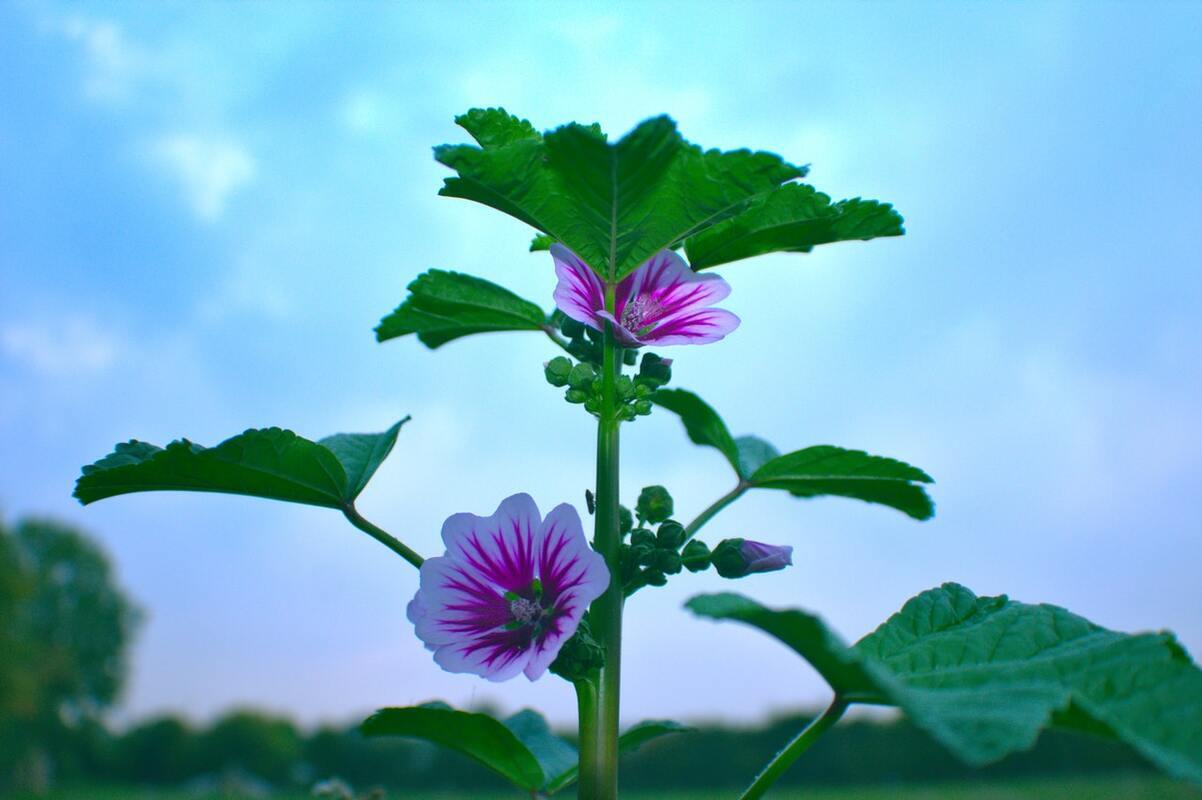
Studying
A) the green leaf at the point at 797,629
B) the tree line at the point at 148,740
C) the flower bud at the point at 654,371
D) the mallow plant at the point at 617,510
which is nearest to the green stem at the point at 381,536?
the mallow plant at the point at 617,510

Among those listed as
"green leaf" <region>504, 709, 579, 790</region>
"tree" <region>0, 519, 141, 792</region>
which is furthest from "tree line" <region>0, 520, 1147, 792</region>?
"green leaf" <region>504, 709, 579, 790</region>

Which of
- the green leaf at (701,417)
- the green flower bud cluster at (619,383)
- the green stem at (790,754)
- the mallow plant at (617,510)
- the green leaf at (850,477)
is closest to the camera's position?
the mallow plant at (617,510)

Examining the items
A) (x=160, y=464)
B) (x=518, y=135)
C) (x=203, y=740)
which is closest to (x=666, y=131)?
(x=518, y=135)

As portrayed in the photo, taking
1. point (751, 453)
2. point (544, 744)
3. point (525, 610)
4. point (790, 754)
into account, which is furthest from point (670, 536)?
point (544, 744)

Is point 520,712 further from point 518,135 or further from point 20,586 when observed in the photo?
point 20,586

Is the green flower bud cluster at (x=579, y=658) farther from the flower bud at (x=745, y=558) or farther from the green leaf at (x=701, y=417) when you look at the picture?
the green leaf at (x=701, y=417)

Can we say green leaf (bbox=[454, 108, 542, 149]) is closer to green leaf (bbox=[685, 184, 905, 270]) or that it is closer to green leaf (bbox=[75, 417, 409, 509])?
green leaf (bbox=[685, 184, 905, 270])

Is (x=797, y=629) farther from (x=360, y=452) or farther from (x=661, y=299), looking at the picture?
(x=360, y=452)
